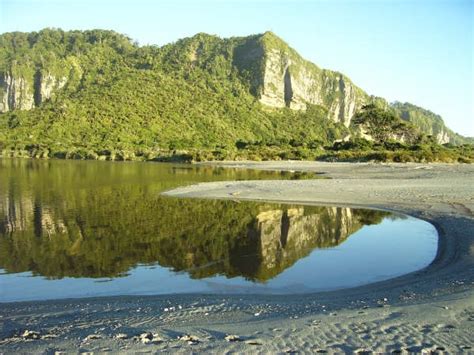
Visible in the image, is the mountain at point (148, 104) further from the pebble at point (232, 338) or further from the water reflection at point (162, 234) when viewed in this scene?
the pebble at point (232, 338)

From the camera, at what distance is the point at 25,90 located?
178m

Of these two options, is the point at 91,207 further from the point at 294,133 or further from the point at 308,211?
the point at 294,133

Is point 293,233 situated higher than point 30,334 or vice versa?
point 30,334

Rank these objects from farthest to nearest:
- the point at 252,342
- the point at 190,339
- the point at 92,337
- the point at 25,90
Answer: the point at 25,90 → the point at 92,337 → the point at 190,339 → the point at 252,342

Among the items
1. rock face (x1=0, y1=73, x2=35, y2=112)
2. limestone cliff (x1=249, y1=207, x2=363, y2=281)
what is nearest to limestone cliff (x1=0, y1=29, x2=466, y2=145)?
rock face (x1=0, y1=73, x2=35, y2=112)

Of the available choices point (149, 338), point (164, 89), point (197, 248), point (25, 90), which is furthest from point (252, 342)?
point (25, 90)

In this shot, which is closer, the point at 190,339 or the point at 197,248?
the point at 190,339

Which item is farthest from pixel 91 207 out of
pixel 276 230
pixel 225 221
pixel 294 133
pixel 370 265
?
pixel 294 133

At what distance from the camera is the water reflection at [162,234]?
12.9 meters

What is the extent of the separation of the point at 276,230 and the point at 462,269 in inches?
326

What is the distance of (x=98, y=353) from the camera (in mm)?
6348

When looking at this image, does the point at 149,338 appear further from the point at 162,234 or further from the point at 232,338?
the point at 162,234

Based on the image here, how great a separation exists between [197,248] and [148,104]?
126 meters

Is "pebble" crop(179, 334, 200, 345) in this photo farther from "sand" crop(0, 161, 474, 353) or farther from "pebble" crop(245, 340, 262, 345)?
"pebble" crop(245, 340, 262, 345)
